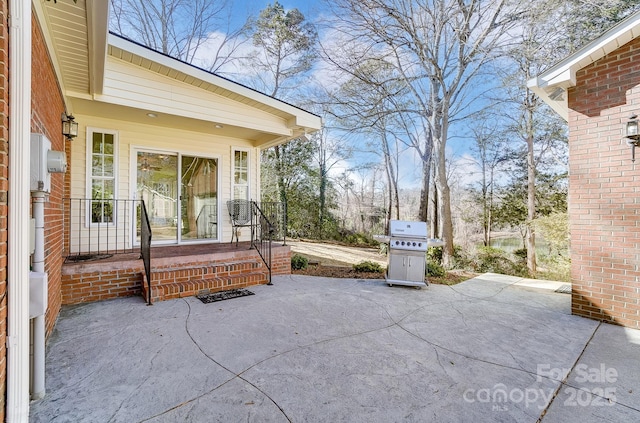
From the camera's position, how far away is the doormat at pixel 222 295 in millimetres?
4141

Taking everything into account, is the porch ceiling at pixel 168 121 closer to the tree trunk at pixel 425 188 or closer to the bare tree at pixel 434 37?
the bare tree at pixel 434 37

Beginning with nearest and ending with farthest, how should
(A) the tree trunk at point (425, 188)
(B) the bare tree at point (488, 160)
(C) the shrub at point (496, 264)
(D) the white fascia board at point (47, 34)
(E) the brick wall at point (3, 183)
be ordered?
(E) the brick wall at point (3, 183), (D) the white fascia board at point (47, 34), (C) the shrub at point (496, 264), (B) the bare tree at point (488, 160), (A) the tree trunk at point (425, 188)

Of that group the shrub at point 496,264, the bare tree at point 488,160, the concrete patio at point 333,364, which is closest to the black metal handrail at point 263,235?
the concrete patio at point 333,364

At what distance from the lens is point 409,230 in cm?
513

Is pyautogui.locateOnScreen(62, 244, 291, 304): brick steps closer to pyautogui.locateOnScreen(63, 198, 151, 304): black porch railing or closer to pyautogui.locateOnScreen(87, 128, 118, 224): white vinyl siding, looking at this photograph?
pyautogui.locateOnScreen(63, 198, 151, 304): black porch railing

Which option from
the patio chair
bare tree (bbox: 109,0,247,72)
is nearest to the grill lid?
the patio chair

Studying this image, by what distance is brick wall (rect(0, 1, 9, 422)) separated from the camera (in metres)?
1.42

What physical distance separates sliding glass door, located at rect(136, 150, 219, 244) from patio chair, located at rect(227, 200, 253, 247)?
388 millimetres

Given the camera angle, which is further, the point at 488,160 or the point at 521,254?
the point at 488,160

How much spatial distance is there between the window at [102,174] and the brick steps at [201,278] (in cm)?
186

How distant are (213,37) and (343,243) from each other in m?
10.5

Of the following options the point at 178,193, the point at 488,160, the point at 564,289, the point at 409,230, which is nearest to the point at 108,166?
the point at 178,193

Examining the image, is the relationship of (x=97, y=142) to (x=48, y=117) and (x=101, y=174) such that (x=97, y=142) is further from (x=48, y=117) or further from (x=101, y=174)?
(x=48, y=117)

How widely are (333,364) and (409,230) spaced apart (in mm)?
3151
